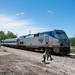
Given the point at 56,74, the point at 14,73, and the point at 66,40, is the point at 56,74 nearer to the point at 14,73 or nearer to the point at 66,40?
the point at 14,73

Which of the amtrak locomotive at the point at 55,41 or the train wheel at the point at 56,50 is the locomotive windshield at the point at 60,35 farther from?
the train wheel at the point at 56,50

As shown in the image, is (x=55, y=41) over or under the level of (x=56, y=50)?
over

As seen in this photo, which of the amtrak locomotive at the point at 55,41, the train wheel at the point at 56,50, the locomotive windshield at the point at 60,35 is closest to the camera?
the train wheel at the point at 56,50

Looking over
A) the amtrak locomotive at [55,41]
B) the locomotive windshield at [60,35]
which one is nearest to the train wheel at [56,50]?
the amtrak locomotive at [55,41]

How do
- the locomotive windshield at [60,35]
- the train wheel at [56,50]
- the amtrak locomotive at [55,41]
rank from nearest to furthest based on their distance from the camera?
the train wheel at [56,50] → the amtrak locomotive at [55,41] → the locomotive windshield at [60,35]

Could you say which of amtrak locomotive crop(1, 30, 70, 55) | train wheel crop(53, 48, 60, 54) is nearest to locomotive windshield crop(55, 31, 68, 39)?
amtrak locomotive crop(1, 30, 70, 55)

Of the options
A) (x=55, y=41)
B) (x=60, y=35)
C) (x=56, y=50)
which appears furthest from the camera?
(x=60, y=35)

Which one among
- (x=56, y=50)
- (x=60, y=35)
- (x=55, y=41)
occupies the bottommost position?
(x=56, y=50)

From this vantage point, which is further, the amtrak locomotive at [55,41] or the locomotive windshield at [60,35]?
the locomotive windshield at [60,35]

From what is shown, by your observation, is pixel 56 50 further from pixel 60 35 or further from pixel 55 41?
pixel 60 35

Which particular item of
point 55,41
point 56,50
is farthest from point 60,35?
point 56,50

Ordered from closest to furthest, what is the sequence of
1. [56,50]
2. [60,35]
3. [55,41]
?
[56,50]
[55,41]
[60,35]

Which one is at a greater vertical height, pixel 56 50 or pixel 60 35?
pixel 60 35

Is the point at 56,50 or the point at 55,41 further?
the point at 55,41
